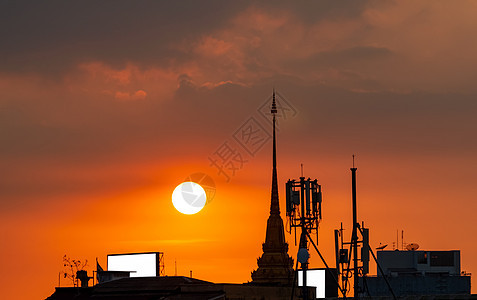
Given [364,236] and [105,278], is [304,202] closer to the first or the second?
[364,236]

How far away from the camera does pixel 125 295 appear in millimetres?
113000

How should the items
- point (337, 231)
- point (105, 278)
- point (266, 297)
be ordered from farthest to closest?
point (337, 231) → point (105, 278) → point (266, 297)

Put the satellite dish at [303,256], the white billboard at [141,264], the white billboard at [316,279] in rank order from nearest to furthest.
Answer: the satellite dish at [303,256] < the white billboard at [141,264] < the white billboard at [316,279]

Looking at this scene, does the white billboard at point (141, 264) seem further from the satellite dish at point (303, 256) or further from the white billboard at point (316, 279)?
the satellite dish at point (303, 256)

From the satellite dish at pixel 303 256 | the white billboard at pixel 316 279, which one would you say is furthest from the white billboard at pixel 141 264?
the satellite dish at pixel 303 256

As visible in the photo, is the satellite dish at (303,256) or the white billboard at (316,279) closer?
the satellite dish at (303,256)

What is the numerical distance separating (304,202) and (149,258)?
44500 mm

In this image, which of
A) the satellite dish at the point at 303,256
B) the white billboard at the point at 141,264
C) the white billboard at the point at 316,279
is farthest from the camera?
the white billboard at the point at 316,279

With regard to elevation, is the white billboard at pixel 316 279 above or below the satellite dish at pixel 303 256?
below

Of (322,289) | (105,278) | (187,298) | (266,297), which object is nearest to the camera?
(187,298)

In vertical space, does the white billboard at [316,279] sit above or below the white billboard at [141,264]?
below

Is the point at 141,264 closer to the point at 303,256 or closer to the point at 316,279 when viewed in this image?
the point at 316,279

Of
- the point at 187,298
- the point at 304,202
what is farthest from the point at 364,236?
the point at 187,298

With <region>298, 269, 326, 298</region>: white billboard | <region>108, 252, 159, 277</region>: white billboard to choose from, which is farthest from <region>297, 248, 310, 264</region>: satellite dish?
<region>298, 269, 326, 298</region>: white billboard
